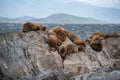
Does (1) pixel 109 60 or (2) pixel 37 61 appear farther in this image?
(1) pixel 109 60

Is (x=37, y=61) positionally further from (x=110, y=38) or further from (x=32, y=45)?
(x=110, y=38)

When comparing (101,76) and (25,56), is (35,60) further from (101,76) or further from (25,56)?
(101,76)

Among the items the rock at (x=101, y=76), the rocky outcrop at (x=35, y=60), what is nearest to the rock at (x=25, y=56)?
the rocky outcrop at (x=35, y=60)

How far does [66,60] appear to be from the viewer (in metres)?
14.9

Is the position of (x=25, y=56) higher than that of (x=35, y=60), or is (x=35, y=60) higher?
(x=25, y=56)

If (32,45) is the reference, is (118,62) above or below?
below

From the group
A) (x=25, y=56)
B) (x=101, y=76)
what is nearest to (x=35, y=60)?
(x=25, y=56)

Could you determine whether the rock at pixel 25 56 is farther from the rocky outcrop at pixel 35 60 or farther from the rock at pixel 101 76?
the rock at pixel 101 76

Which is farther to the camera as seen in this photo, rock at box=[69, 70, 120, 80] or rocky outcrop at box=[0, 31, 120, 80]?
rocky outcrop at box=[0, 31, 120, 80]

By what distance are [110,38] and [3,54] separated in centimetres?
764

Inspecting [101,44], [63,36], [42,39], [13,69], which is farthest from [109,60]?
[13,69]

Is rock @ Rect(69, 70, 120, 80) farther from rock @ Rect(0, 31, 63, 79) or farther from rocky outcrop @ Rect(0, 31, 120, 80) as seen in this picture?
rock @ Rect(0, 31, 63, 79)

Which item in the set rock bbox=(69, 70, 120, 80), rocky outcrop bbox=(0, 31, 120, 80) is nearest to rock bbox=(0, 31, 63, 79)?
rocky outcrop bbox=(0, 31, 120, 80)

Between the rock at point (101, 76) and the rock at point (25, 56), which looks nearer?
the rock at point (101, 76)
